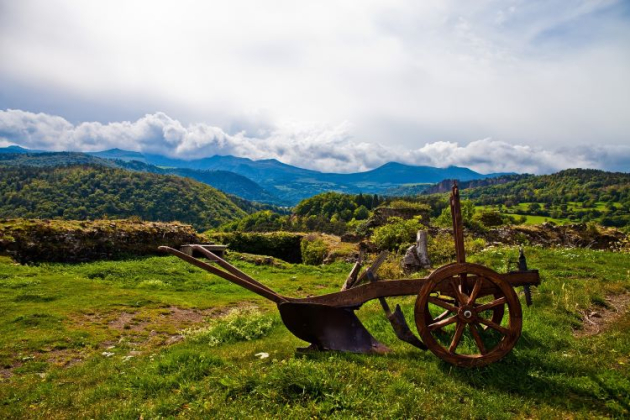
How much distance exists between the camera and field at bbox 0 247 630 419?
4.82 m

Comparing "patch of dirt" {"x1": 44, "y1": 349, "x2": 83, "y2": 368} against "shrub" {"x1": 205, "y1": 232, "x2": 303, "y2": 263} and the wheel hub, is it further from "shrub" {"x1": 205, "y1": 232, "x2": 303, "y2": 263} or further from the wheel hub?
"shrub" {"x1": 205, "y1": 232, "x2": 303, "y2": 263}

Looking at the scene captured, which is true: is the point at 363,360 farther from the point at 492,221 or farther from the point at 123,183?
the point at 123,183

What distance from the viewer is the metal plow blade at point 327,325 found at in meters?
6.64

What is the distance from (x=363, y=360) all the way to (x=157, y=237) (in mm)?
25792

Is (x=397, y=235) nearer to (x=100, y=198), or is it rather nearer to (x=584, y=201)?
(x=100, y=198)

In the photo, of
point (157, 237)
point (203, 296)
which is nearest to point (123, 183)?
point (157, 237)

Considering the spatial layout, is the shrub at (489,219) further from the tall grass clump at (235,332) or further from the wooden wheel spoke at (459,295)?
the wooden wheel spoke at (459,295)

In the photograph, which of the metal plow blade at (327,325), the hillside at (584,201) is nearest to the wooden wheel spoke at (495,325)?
the metal plow blade at (327,325)

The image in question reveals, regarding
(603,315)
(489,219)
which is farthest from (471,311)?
(489,219)

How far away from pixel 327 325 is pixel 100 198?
611 feet

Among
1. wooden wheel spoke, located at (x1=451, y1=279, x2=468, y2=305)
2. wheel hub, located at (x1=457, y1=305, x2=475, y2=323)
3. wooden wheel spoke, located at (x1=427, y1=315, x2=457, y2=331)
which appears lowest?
wooden wheel spoke, located at (x1=427, y1=315, x2=457, y2=331)

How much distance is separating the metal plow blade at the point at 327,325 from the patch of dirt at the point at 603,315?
17.0 feet

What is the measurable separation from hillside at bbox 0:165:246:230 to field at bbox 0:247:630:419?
466 ft

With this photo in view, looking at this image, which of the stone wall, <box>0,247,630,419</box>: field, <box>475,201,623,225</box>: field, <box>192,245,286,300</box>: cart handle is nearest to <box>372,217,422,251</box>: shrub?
<box>0,247,630,419</box>: field
